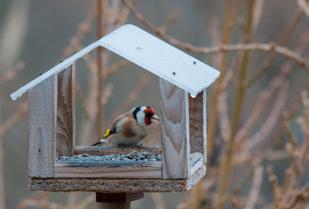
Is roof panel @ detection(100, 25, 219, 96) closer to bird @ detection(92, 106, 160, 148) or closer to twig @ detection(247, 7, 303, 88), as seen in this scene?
bird @ detection(92, 106, 160, 148)

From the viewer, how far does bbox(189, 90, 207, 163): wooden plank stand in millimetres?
2789

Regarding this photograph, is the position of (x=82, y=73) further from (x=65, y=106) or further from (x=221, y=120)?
(x=65, y=106)

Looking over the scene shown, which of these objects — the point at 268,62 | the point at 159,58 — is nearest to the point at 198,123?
the point at 159,58

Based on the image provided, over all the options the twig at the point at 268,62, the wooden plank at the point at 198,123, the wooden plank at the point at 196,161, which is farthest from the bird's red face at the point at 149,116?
the twig at the point at 268,62

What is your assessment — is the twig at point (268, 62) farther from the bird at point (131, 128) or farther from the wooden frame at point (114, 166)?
the wooden frame at point (114, 166)

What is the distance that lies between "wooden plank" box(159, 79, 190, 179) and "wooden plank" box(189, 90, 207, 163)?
53cm

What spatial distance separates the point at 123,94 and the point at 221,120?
2621 millimetres

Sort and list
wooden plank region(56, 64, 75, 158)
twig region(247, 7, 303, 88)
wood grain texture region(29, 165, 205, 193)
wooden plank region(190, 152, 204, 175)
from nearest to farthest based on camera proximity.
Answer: wood grain texture region(29, 165, 205, 193)
wooden plank region(190, 152, 204, 175)
wooden plank region(56, 64, 75, 158)
twig region(247, 7, 303, 88)

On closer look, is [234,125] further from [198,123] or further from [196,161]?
[196,161]

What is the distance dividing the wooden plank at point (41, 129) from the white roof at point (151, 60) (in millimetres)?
32

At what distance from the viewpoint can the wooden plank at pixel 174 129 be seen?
224 cm

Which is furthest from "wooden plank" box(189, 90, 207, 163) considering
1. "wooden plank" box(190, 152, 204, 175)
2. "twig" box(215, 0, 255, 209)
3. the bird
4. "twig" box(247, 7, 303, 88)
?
"twig" box(215, 0, 255, 209)

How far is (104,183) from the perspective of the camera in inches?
88.0

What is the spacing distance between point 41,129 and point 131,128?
0.33 metres
